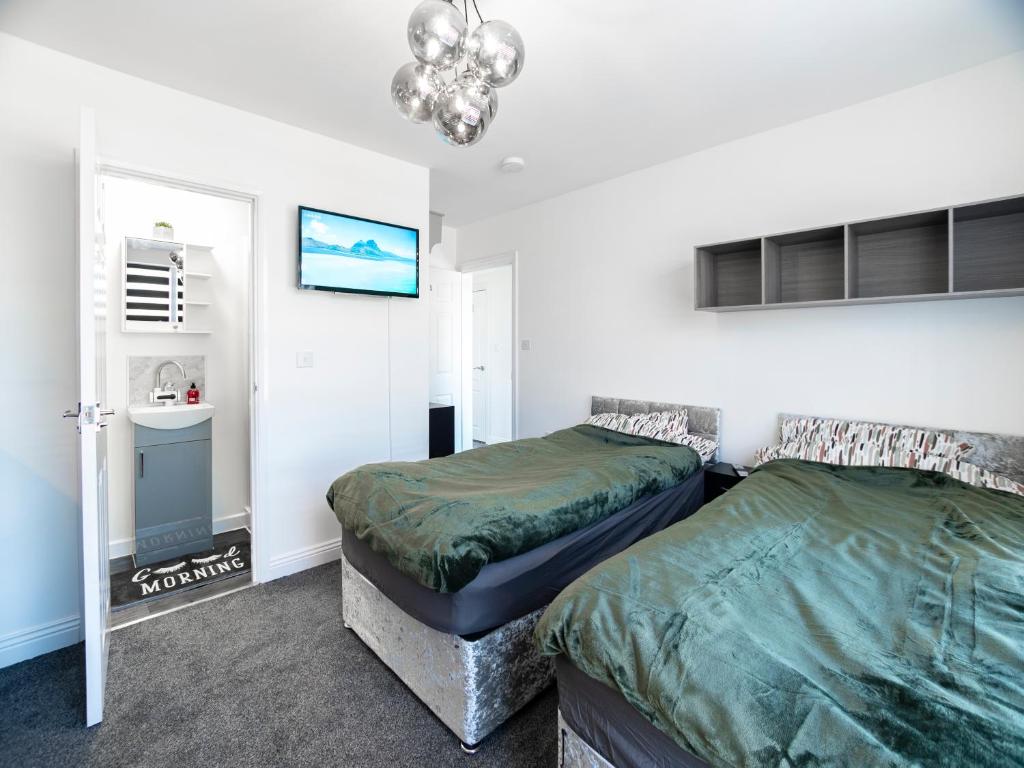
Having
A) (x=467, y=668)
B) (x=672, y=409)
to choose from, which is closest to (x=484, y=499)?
(x=467, y=668)

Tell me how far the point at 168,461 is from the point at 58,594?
0.97 metres

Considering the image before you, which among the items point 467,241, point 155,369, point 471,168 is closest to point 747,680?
point 471,168

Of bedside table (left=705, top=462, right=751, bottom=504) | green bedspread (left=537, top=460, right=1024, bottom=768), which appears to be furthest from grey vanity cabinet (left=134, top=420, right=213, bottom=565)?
bedside table (left=705, top=462, right=751, bottom=504)

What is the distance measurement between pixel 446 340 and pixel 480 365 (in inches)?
54.0

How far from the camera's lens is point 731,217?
9.78 feet

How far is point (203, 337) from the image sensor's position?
135 inches

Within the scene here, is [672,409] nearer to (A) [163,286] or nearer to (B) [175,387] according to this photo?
(B) [175,387]

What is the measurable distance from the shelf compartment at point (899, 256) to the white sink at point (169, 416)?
3.87m

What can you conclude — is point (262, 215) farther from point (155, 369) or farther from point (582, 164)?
point (582, 164)

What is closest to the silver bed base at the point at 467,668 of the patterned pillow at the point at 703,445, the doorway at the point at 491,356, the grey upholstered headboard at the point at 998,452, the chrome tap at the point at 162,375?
the patterned pillow at the point at 703,445

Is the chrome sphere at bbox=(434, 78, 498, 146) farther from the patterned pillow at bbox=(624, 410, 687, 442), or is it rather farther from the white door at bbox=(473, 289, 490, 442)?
the white door at bbox=(473, 289, 490, 442)

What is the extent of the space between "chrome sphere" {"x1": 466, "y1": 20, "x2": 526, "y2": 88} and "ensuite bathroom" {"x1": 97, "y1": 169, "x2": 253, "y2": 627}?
2.02 metres

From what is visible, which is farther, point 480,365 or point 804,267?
point 480,365

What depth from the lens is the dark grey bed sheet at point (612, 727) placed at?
1.03 metres
